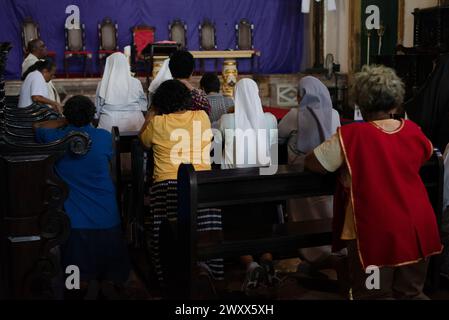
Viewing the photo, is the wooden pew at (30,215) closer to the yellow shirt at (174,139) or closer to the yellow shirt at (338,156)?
the yellow shirt at (174,139)

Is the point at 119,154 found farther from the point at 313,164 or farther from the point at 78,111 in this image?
the point at 313,164

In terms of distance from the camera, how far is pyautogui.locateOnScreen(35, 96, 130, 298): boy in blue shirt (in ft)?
10.7

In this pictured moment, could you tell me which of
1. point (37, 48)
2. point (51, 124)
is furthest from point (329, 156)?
point (37, 48)

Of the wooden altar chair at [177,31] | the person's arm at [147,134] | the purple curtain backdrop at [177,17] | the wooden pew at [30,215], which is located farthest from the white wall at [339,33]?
the wooden pew at [30,215]

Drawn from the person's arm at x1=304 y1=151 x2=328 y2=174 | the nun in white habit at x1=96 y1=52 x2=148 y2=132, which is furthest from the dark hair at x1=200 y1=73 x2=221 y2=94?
the person's arm at x1=304 y1=151 x2=328 y2=174

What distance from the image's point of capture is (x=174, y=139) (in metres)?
3.21

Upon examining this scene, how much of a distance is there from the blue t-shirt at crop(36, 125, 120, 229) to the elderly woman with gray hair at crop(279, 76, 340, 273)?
1061 mm

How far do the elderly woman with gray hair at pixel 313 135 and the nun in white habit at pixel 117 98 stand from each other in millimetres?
1915

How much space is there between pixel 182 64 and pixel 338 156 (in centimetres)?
187

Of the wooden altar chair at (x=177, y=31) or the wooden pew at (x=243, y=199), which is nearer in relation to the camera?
the wooden pew at (x=243, y=199)

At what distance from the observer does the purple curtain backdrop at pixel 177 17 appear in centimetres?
1057

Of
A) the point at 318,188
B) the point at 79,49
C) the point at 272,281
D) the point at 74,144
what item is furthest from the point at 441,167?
the point at 79,49

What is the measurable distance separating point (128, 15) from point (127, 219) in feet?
24.0
